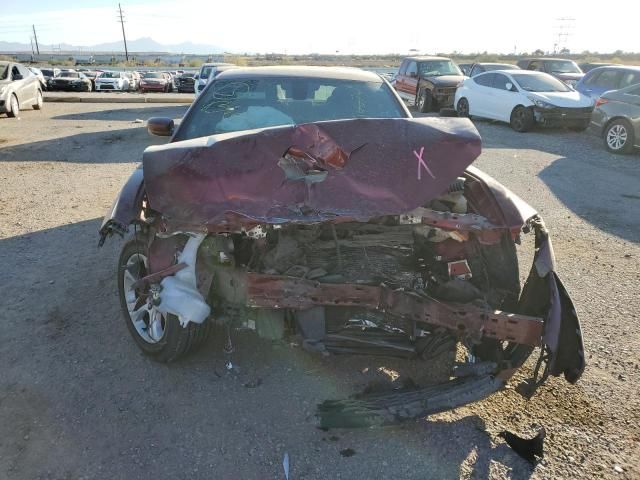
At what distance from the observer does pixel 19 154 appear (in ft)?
33.5

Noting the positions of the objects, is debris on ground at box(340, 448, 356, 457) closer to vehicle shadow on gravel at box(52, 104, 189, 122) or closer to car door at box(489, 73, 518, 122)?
car door at box(489, 73, 518, 122)

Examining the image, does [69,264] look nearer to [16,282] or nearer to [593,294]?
[16,282]

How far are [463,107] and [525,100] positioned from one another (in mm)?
2793

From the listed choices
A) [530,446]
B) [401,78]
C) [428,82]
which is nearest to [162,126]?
[530,446]

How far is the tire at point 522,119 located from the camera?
1312 cm

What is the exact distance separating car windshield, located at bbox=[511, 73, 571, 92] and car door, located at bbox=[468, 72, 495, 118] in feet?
2.78

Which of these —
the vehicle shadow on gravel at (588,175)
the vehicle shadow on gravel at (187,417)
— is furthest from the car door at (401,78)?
the vehicle shadow on gravel at (187,417)

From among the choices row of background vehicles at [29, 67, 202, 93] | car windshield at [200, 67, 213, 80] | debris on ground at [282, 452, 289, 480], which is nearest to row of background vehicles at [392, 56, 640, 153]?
car windshield at [200, 67, 213, 80]

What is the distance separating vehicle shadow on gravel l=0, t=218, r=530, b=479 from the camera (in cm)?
248

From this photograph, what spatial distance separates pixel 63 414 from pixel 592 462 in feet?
9.23

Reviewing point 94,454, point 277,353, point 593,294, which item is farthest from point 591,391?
point 94,454

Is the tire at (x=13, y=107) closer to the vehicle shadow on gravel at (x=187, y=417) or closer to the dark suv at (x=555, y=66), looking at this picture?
the vehicle shadow on gravel at (x=187, y=417)

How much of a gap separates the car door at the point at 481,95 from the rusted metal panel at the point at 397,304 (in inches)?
516

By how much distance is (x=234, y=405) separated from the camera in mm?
2902
